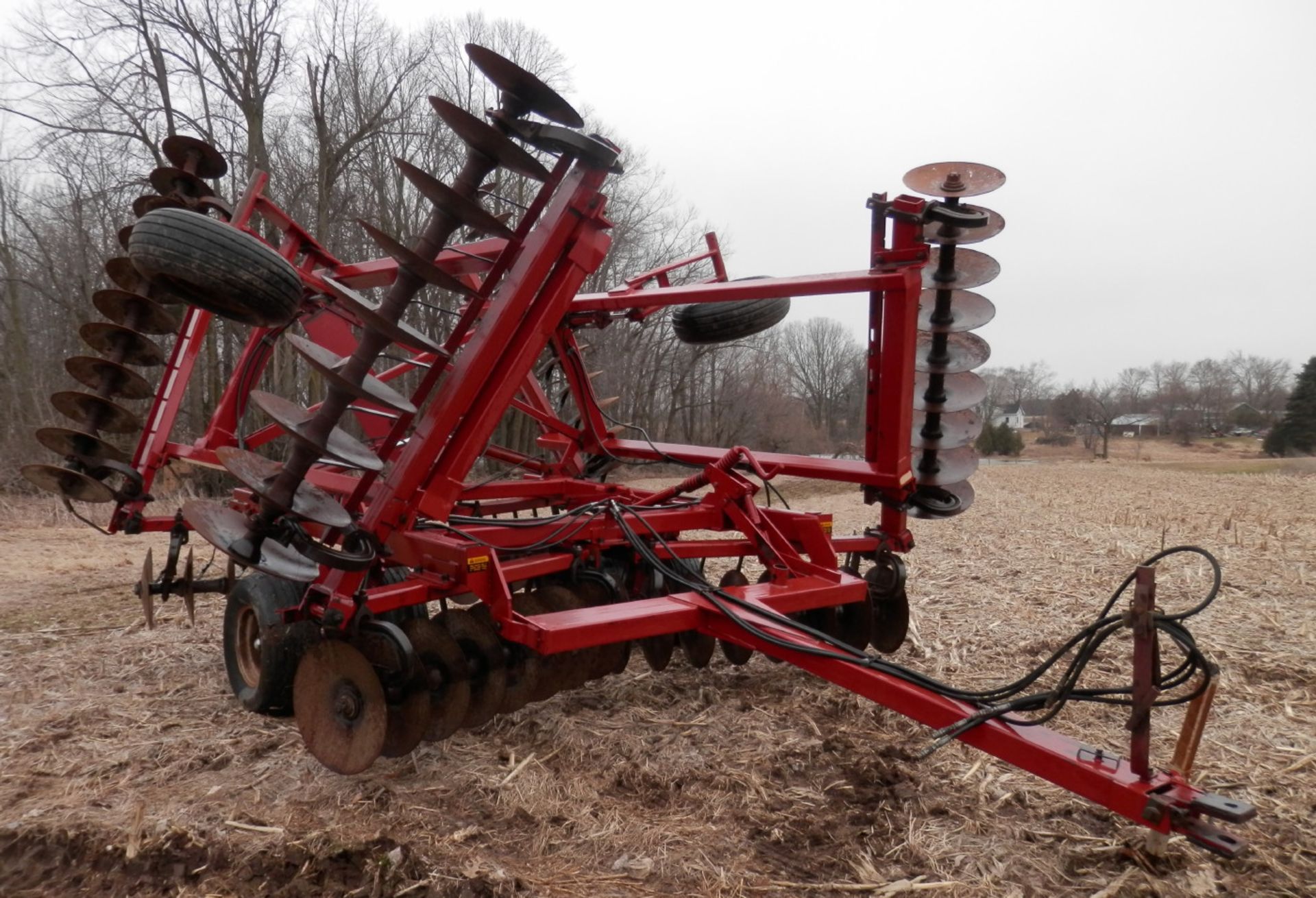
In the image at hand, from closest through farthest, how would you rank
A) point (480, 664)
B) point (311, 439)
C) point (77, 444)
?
point (311, 439) < point (480, 664) < point (77, 444)

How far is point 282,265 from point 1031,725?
2.70m

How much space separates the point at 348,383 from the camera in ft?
8.72

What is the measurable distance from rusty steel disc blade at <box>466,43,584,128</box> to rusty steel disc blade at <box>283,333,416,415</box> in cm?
A: 106

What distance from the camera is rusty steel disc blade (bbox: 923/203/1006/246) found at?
4.02 meters

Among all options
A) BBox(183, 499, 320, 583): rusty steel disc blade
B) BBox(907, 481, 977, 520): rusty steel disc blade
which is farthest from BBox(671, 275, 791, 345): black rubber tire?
BBox(183, 499, 320, 583): rusty steel disc blade

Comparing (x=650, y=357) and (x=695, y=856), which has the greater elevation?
(x=650, y=357)

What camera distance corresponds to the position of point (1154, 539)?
8.55 meters

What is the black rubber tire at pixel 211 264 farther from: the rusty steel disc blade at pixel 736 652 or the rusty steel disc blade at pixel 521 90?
the rusty steel disc blade at pixel 736 652

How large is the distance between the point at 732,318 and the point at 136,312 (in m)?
3.34

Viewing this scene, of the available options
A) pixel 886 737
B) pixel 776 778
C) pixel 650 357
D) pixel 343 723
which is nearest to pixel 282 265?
pixel 343 723

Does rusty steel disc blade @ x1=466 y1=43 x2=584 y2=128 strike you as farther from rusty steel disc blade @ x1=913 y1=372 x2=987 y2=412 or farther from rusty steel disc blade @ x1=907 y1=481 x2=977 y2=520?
rusty steel disc blade @ x1=907 y1=481 x2=977 y2=520

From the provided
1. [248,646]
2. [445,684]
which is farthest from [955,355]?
[248,646]

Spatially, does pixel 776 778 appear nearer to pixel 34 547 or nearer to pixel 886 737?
pixel 886 737

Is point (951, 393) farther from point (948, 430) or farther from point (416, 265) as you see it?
point (416, 265)
